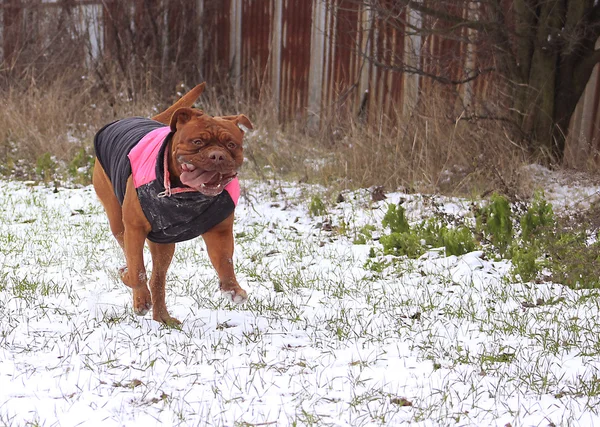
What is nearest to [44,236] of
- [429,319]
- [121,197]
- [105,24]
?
[121,197]

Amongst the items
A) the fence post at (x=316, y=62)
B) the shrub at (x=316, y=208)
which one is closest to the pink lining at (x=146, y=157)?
the shrub at (x=316, y=208)

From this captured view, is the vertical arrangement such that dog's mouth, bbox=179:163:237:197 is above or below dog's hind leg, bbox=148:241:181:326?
above

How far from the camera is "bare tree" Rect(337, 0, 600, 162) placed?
7434 mm

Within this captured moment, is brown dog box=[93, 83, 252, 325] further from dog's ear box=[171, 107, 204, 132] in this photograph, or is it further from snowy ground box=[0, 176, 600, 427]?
snowy ground box=[0, 176, 600, 427]

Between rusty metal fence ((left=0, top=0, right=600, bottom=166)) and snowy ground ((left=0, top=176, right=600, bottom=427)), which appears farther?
rusty metal fence ((left=0, top=0, right=600, bottom=166))

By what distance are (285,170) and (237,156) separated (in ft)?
18.1

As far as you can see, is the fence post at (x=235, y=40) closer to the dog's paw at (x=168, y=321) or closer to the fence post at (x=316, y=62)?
the fence post at (x=316, y=62)

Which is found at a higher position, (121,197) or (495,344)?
(121,197)

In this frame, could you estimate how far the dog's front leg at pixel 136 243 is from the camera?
3.98 meters

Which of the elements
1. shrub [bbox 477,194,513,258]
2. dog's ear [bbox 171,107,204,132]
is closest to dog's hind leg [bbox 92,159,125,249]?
dog's ear [bbox 171,107,204,132]

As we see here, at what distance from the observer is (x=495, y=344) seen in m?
3.91

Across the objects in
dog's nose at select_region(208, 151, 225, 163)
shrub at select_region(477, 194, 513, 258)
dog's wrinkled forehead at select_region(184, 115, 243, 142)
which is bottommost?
shrub at select_region(477, 194, 513, 258)

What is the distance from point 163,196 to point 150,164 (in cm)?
21

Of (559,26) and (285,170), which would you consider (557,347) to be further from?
(285,170)
